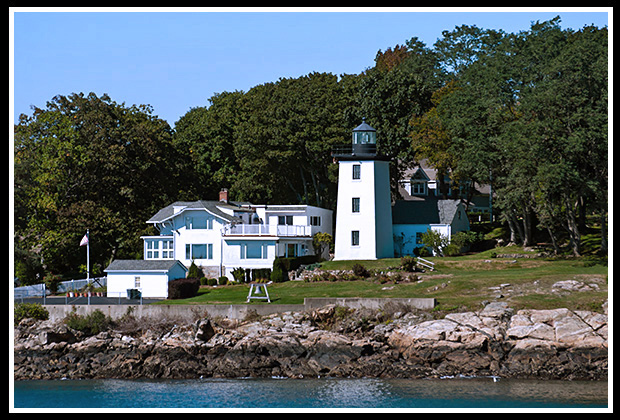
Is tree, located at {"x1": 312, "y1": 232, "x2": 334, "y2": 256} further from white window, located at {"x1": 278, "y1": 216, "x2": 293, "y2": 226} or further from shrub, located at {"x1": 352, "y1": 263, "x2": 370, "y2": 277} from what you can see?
shrub, located at {"x1": 352, "y1": 263, "x2": 370, "y2": 277}

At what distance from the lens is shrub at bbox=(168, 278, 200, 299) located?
49.1m

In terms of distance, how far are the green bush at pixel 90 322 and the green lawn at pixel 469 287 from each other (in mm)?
4439

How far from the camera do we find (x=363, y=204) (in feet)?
197

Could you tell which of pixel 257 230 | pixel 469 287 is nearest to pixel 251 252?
pixel 257 230

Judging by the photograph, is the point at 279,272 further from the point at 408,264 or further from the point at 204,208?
the point at 408,264

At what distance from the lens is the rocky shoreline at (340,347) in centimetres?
3878

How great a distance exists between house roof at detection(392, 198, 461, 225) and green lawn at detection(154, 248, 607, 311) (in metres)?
8.73

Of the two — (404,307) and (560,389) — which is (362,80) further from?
(560,389)

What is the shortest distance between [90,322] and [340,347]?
1252 cm

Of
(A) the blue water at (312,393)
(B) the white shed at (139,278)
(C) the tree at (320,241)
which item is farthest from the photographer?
(C) the tree at (320,241)

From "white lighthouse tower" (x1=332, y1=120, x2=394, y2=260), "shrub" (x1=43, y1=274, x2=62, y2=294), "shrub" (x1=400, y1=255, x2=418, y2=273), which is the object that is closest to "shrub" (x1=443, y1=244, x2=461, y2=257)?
"white lighthouse tower" (x1=332, y1=120, x2=394, y2=260)

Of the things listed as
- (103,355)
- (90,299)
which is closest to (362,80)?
(90,299)

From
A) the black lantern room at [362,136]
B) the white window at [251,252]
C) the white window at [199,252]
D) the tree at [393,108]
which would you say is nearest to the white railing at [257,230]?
the white window at [251,252]

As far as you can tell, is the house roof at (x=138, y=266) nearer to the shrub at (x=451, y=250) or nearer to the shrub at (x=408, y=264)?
the shrub at (x=408, y=264)
